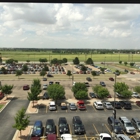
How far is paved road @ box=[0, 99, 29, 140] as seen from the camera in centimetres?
2609

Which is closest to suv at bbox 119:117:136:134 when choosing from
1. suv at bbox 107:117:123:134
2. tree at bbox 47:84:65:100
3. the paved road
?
suv at bbox 107:117:123:134

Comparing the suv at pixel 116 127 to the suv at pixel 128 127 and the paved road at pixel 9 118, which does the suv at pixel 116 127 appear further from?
the paved road at pixel 9 118

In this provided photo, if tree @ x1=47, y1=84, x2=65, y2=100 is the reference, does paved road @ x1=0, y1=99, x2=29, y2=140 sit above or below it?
below

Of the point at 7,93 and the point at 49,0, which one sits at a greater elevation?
the point at 49,0

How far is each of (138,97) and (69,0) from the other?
44524 millimetres

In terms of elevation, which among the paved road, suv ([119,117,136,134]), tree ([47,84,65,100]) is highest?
tree ([47,84,65,100])

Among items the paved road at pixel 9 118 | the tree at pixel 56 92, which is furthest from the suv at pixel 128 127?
the paved road at pixel 9 118

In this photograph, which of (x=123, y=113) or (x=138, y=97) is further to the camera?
(x=138, y=97)

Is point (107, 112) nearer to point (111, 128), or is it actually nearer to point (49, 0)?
point (111, 128)

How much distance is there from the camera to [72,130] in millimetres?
27250

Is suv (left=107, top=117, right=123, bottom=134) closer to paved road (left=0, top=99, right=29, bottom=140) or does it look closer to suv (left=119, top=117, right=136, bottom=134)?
suv (left=119, top=117, right=136, bottom=134)

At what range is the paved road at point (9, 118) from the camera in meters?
26.1

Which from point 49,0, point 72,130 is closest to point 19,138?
point 72,130

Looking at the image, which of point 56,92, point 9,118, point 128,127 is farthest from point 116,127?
point 9,118
